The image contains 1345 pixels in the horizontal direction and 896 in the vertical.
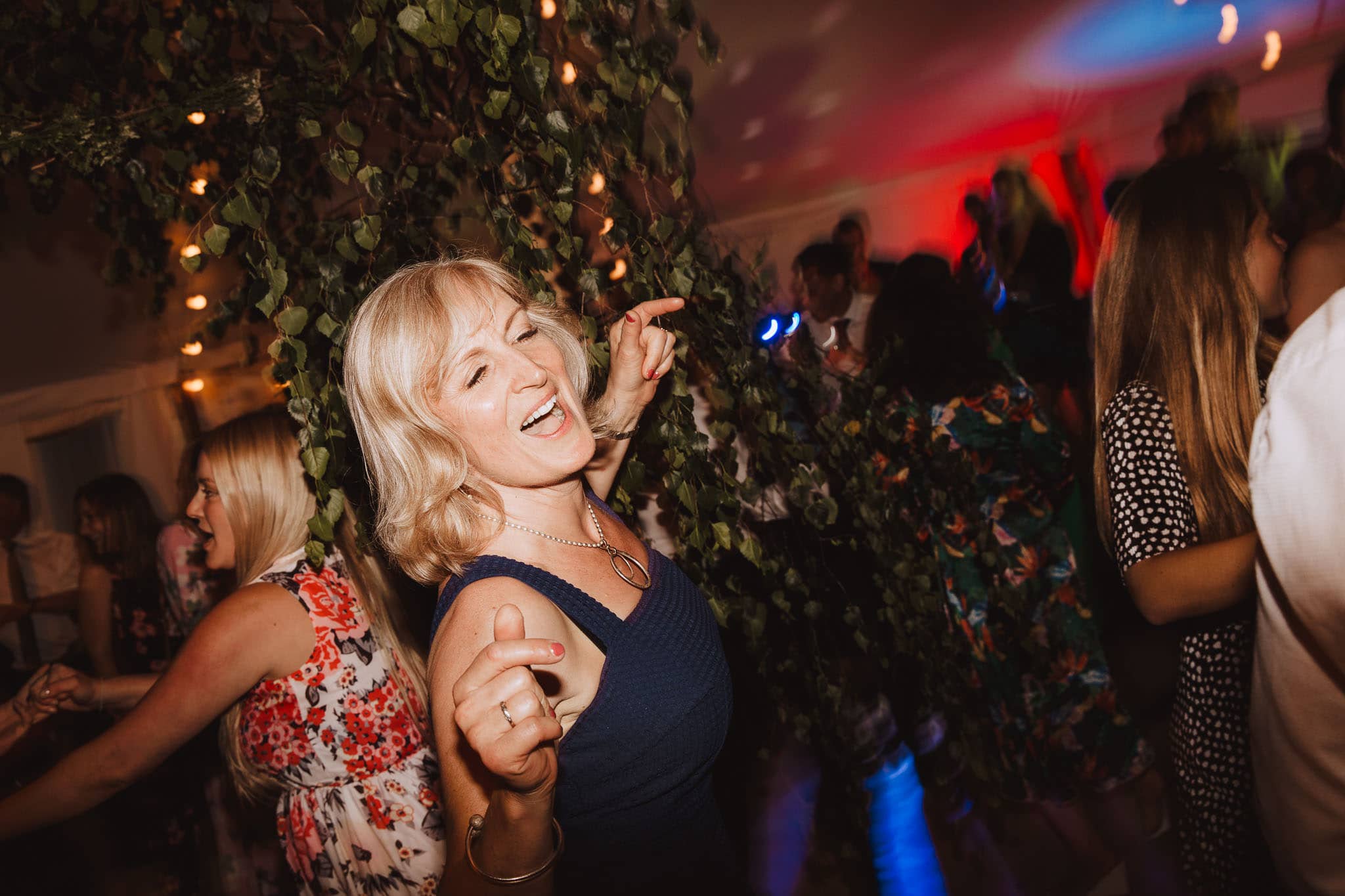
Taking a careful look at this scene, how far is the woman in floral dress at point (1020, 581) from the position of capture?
2.44 meters

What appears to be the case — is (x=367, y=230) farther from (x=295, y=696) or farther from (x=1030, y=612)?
(x=1030, y=612)

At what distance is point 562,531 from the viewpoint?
112 centimetres

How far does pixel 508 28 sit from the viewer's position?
3.07 feet

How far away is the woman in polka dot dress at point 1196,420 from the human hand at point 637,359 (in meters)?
0.80

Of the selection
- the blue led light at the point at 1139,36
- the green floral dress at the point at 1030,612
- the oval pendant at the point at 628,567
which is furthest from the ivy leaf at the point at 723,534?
the blue led light at the point at 1139,36

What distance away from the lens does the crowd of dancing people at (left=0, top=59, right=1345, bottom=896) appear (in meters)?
0.82

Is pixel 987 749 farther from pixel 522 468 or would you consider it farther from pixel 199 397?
pixel 199 397

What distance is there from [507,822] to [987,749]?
1.53 meters

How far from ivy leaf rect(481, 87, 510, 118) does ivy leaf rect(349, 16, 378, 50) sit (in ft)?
0.50

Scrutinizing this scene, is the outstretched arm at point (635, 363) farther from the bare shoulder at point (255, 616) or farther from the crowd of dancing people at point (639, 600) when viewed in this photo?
the bare shoulder at point (255, 616)

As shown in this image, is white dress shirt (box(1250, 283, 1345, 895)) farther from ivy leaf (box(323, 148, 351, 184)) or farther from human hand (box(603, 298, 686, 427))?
ivy leaf (box(323, 148, 351, 184))

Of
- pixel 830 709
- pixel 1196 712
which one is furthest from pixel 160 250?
pixel 1196 712

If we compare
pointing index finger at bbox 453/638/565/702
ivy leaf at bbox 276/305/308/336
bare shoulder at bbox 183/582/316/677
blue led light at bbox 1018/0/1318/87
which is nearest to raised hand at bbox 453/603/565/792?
pointing index finger at bbox 453/638/565/702

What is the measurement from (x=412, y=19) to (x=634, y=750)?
930 mm
